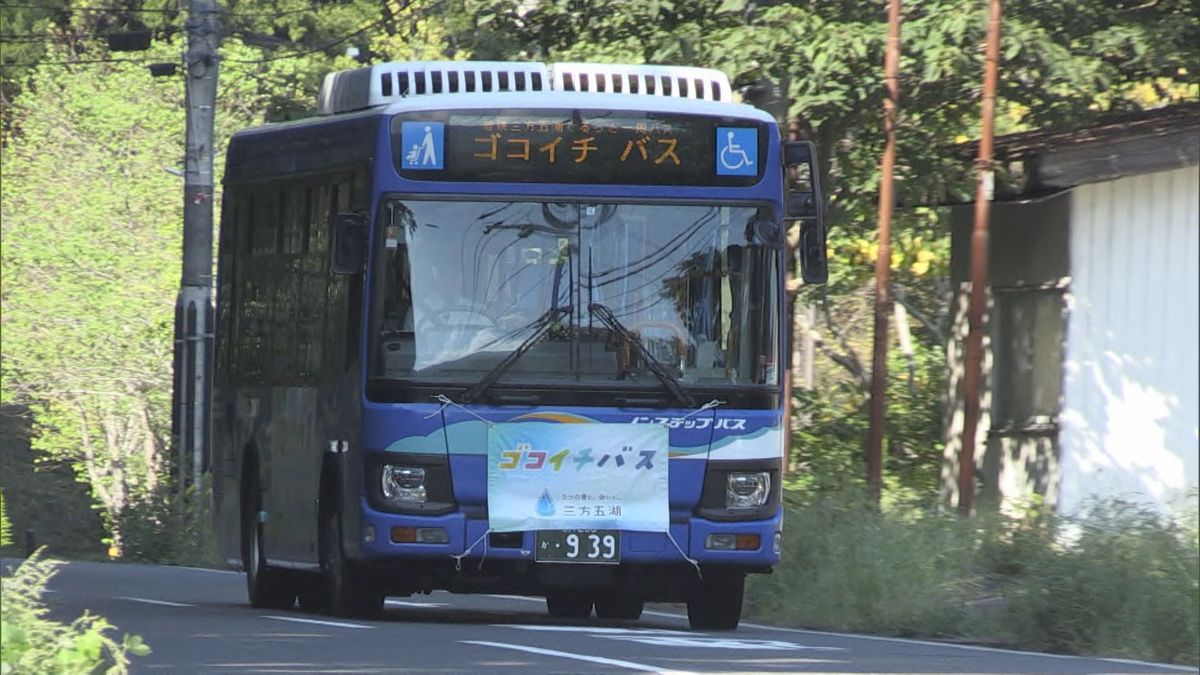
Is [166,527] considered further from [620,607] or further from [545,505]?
[545,505]

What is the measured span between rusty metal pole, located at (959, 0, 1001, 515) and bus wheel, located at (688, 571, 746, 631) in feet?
15.3

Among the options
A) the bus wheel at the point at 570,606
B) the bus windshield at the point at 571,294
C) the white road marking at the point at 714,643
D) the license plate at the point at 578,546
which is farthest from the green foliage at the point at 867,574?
the license plate at the point at 578,546

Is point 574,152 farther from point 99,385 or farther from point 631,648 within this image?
point 99,385

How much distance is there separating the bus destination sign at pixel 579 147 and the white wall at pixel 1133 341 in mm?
7852

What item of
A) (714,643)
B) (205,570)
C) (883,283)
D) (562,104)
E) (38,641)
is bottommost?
(205,570)

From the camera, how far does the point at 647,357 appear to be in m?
15.1

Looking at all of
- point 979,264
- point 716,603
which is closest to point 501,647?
point 716,603

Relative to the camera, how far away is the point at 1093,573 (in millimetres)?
15969

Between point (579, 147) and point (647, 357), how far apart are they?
1.29 m

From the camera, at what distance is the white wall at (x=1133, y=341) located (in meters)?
22.3

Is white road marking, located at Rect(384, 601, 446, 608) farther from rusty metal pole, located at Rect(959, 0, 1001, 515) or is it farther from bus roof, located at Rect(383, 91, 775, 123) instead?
bus roof, located at Rect(383, 91, 775, 123)

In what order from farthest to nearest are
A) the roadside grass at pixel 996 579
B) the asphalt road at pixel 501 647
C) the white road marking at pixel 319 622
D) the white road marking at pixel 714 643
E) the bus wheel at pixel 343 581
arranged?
the bus wheel at pixel 343 581, the roadside grass at pixel 996 579, the white road marking at pixel 319 622, the white road marking at pixel 714 643, the asphalt road at pixel 501 647

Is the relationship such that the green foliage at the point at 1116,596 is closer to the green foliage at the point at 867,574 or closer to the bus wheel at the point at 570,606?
the green foliage at the point at 867,574

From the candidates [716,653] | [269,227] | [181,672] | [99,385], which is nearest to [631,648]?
[716,653]
